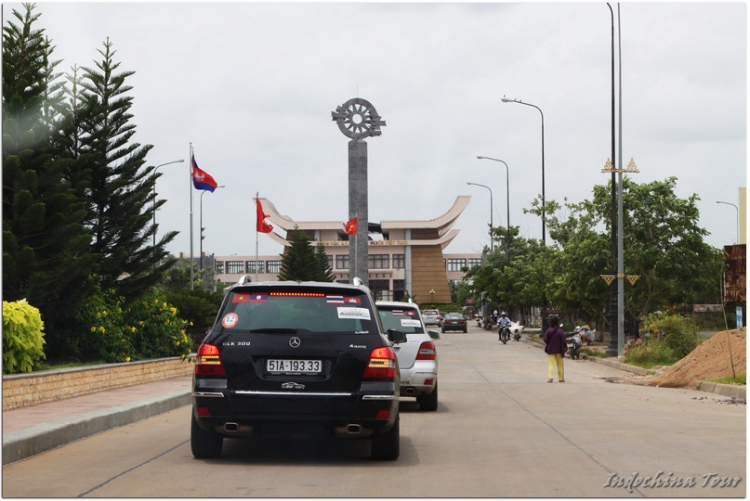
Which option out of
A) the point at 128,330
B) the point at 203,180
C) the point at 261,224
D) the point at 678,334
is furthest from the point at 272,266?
the point at 128,330

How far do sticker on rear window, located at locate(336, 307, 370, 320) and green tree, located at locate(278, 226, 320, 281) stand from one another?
7177cm

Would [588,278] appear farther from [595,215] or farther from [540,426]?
[540,426]

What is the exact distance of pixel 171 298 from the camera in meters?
30.3

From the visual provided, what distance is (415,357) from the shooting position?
51.8ft

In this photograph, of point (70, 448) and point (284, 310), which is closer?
point (284, 310)

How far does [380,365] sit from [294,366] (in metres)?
0.78

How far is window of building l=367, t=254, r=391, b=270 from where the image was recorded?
150500mm

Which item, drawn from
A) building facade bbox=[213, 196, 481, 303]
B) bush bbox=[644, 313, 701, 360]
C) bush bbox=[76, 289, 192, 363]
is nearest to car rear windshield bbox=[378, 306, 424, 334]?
bush bbox=[76, 289, 192, 363]

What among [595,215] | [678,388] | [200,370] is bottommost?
[678,388]

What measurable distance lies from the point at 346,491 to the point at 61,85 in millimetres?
17121

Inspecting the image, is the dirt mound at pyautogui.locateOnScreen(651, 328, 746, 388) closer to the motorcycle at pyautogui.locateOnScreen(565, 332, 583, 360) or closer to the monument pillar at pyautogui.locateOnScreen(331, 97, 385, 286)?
the motorcycle at pyautogui.locateOnScreen(565, 332, 583, 360)

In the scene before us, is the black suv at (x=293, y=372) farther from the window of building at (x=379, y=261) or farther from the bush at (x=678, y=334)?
the window of building at (x=379, y=261)

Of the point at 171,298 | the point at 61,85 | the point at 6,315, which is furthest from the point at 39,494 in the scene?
the point at 171,298

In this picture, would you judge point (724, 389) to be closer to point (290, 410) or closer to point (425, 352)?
point (425, 352)
